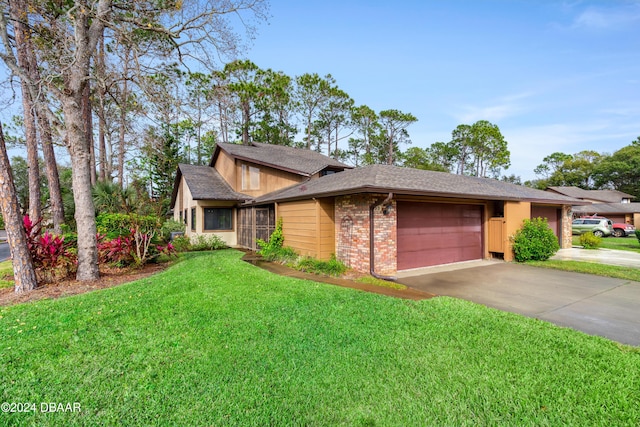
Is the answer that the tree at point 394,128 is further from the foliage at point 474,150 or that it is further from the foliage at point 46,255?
the foliage at point 46,255

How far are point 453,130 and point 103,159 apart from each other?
41.9m

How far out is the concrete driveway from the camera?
4539 millimetres

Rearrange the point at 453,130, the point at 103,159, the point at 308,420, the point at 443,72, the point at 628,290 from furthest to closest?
the point at 453,130
the point at 103,159
the point at 443,72
the point at 628,290
the point at 308,420

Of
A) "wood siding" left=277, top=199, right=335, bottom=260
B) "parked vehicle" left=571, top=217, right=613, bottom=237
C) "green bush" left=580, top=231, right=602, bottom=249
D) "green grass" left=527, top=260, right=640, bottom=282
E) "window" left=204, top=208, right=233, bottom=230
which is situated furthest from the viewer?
"parked vehicle" left=571, top=217, right=613, bottom=237

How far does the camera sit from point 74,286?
22.1ft

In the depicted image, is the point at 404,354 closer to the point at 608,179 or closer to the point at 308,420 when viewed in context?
the point at 308,420

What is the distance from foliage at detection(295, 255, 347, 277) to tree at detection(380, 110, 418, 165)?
30.6 m

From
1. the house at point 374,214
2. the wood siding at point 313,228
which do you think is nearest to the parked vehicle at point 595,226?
the house at point 374,214

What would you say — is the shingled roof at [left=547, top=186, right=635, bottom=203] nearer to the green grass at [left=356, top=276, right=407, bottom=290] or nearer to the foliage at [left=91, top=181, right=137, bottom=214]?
the green grass at [left=356, top=276, right=407, bottom=290]

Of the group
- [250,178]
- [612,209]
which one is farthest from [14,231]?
[612,209]

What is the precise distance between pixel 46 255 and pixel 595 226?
31871mm

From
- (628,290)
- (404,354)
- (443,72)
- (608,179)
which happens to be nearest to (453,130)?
(608,179)

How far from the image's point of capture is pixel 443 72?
12.3 metres

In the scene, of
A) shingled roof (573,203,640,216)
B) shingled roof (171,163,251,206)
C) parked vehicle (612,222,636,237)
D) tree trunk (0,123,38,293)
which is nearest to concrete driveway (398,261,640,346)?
tree trunk (0,123,38,293)
